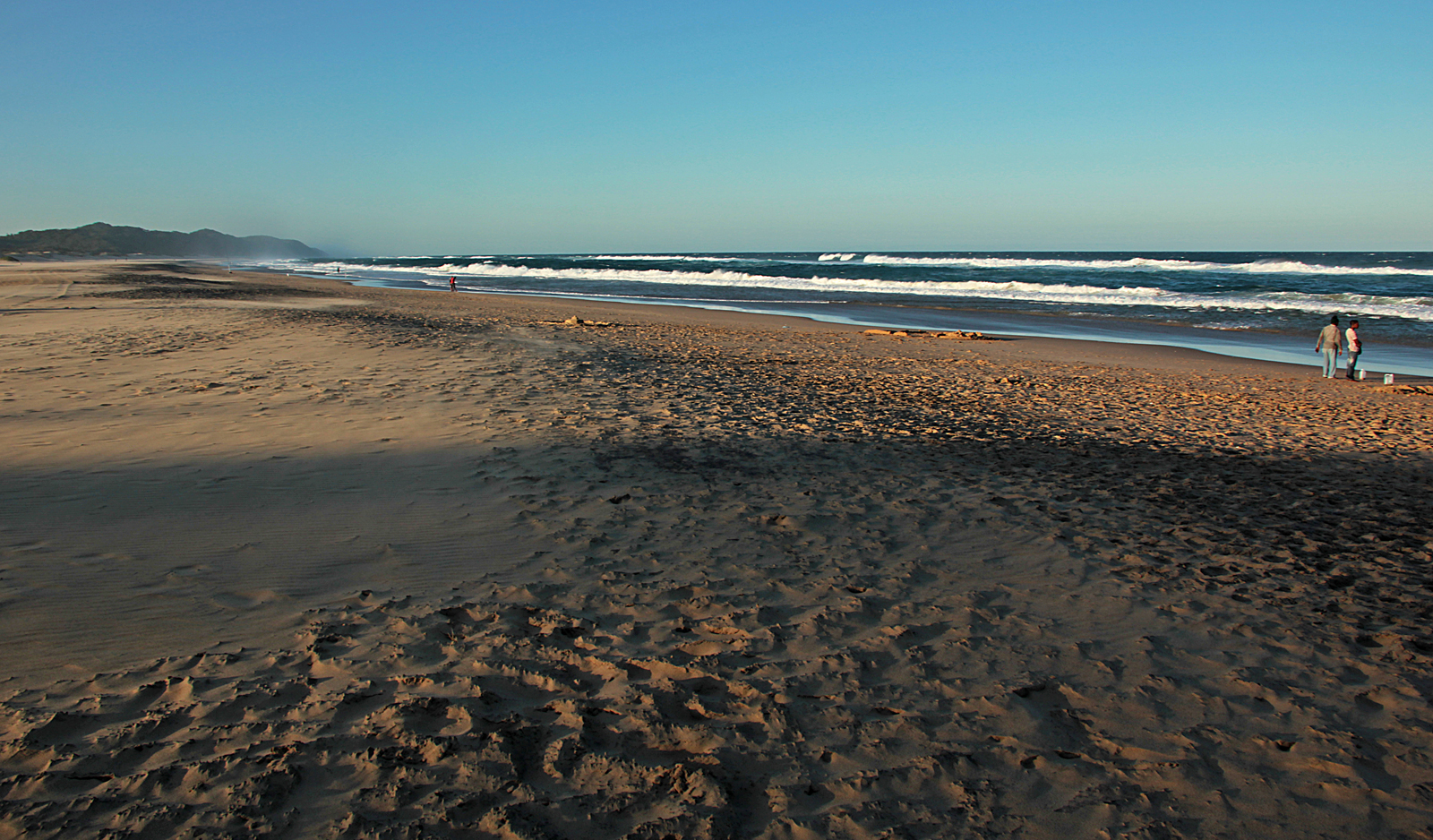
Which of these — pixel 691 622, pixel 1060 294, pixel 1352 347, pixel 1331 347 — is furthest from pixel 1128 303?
pixel 691 622

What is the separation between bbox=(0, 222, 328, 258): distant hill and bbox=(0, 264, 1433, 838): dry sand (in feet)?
394

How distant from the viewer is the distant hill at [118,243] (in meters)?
106

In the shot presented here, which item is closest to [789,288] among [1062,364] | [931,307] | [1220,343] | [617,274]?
[931,307]

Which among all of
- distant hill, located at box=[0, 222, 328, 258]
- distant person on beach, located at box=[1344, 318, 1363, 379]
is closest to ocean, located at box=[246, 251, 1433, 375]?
distant person on beach, located at box=[1344, 318, 1363, 379]

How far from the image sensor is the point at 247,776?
2.46 metres

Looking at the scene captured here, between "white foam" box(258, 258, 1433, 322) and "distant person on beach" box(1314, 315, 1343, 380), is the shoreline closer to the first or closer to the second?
"distant person on beach" box(1314, 315, 1343, 380)

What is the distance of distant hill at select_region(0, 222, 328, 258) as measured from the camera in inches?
4176

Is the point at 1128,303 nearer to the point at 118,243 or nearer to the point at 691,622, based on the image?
the point at 691,622

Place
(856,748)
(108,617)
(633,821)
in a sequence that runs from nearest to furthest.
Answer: (633,821) < (856,748) < (108,617)

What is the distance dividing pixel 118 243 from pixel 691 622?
159960mm

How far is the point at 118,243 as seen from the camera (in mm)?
125125

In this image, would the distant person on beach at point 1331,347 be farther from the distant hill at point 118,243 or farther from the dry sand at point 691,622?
the distant hill at point 118,243

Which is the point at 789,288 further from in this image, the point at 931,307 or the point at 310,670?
the point at 310,670

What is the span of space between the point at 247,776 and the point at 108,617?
160 cm
